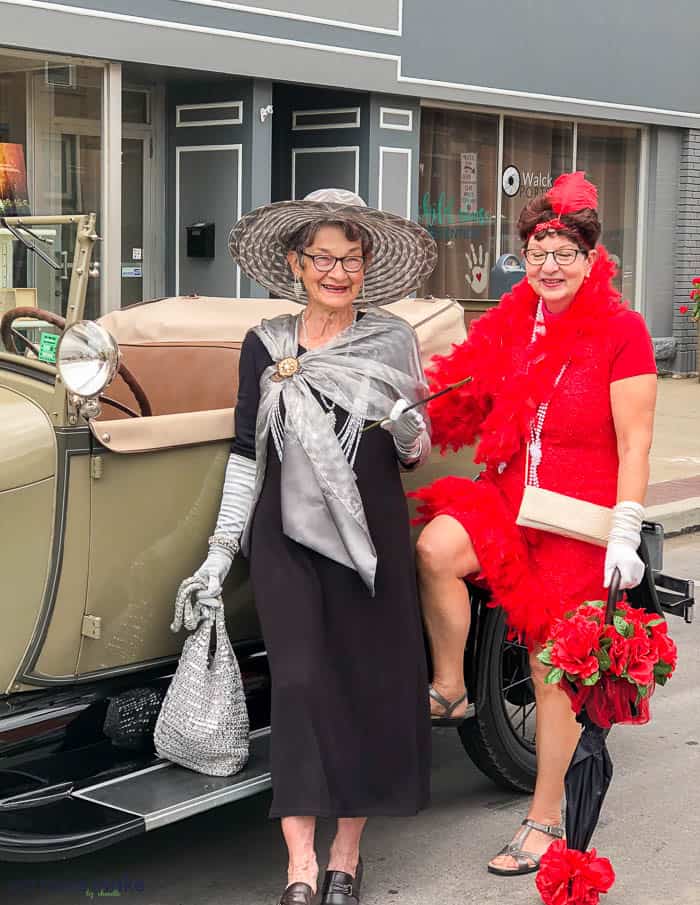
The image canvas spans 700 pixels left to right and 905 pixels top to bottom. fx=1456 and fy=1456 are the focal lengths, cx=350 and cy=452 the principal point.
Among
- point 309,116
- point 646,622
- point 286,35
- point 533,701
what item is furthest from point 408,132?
point 646,622

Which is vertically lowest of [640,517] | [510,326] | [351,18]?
[640,517]

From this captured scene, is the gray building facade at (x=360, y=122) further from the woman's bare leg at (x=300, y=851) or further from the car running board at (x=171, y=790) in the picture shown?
the woman's bare leg at (x=300, y=851)

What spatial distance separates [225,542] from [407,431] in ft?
1.73

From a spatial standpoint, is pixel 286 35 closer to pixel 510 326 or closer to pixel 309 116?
pixel 309 116

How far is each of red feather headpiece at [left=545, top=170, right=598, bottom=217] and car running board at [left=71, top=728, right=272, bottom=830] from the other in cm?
159

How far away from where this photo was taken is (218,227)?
12.5 metres

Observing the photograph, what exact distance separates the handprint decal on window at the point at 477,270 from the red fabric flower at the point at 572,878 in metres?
11.3

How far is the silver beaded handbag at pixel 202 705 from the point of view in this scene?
11.5 feet

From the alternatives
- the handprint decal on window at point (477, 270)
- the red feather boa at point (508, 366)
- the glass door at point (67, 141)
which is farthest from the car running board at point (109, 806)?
the handprint decal on window at point (477, 270)

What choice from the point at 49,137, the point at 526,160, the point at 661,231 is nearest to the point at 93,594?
the point at 49,137

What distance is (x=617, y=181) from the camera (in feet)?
53.8

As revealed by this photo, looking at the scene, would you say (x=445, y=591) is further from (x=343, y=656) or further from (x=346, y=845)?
(x=346, y=845)

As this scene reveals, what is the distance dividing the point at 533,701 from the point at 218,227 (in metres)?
8.59

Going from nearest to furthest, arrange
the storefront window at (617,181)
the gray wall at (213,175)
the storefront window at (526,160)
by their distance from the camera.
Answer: the gray wall at (213,175)
the storefront window at (526,160)
the storefront window at (617,181)
